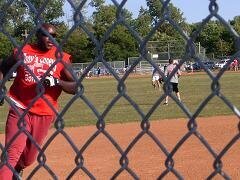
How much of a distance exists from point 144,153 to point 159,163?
3.45 feet

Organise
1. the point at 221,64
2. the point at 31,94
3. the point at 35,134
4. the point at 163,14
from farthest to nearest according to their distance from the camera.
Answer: the point at 221,64
the point at 35,134
the point at 31,94
the point at 163,14

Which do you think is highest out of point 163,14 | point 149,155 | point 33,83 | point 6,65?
point 163,14

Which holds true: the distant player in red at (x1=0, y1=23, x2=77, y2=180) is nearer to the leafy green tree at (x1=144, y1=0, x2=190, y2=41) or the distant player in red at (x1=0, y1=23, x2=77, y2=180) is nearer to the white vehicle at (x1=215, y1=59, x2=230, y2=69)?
the leafy green tree at (x1=144, y1=0, x2=190, y2=41)

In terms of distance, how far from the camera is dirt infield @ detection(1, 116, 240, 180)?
27.9ft

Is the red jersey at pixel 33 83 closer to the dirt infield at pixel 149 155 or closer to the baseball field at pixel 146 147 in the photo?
the baseball field at pixel 146 147

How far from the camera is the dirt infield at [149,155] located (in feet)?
27.9

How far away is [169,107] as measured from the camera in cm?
2022

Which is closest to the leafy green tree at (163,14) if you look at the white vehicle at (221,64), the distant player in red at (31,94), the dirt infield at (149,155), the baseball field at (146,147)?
the white vehicle at (221,64)

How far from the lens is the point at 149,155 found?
10.1m

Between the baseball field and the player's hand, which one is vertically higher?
the player's hand

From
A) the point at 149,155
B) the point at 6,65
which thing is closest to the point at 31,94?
the point at 6,65

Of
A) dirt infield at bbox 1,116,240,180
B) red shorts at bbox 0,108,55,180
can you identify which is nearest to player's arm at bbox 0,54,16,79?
red shorts at bbox 0,108,55,180

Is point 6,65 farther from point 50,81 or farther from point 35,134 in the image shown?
point 35,134

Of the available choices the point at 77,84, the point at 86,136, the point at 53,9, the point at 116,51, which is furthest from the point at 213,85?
the point at 116,51
